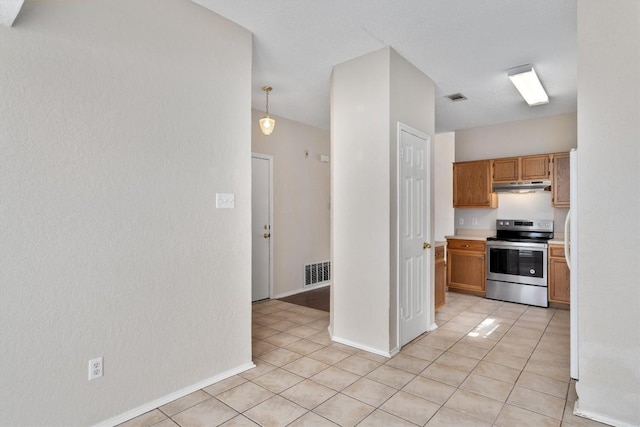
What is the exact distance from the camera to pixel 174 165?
2.36m

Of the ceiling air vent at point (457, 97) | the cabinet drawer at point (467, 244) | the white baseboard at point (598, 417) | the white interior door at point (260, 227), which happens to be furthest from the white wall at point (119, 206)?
the cabinet drawer at point (467, 244)

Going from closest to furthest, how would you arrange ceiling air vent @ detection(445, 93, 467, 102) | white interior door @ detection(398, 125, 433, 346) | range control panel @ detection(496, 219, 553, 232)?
white interior door @ detection(398, 125, 433, 346) < ceiling air vent @ detection(445, 93, 467, 102) < range control panel @ detection(496, 219, 553, 232)

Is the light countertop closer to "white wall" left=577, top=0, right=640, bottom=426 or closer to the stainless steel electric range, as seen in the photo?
the stainless steel electric range

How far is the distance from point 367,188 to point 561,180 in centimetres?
334

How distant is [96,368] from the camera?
6.53 feet

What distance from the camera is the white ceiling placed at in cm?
252

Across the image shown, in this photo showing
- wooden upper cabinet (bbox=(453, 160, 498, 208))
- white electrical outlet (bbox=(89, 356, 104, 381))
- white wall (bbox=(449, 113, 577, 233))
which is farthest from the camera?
wooden upper cabinet (bbox=(453, 160, 498, 208))

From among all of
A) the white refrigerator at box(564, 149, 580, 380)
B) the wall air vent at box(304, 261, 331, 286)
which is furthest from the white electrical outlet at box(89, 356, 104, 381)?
the wall air vent at box(304, 261, 331, 286)

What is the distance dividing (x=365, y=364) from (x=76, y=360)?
206 centimetres

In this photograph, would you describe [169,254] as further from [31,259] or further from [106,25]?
[106,25]

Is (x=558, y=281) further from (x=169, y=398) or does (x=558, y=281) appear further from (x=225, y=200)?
(x=169, y=398)

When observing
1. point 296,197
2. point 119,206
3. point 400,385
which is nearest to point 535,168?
point 296,197

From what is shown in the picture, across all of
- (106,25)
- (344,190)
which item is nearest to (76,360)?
(106,25)

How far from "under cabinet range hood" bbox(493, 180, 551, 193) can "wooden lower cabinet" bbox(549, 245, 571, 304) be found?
0.89m
